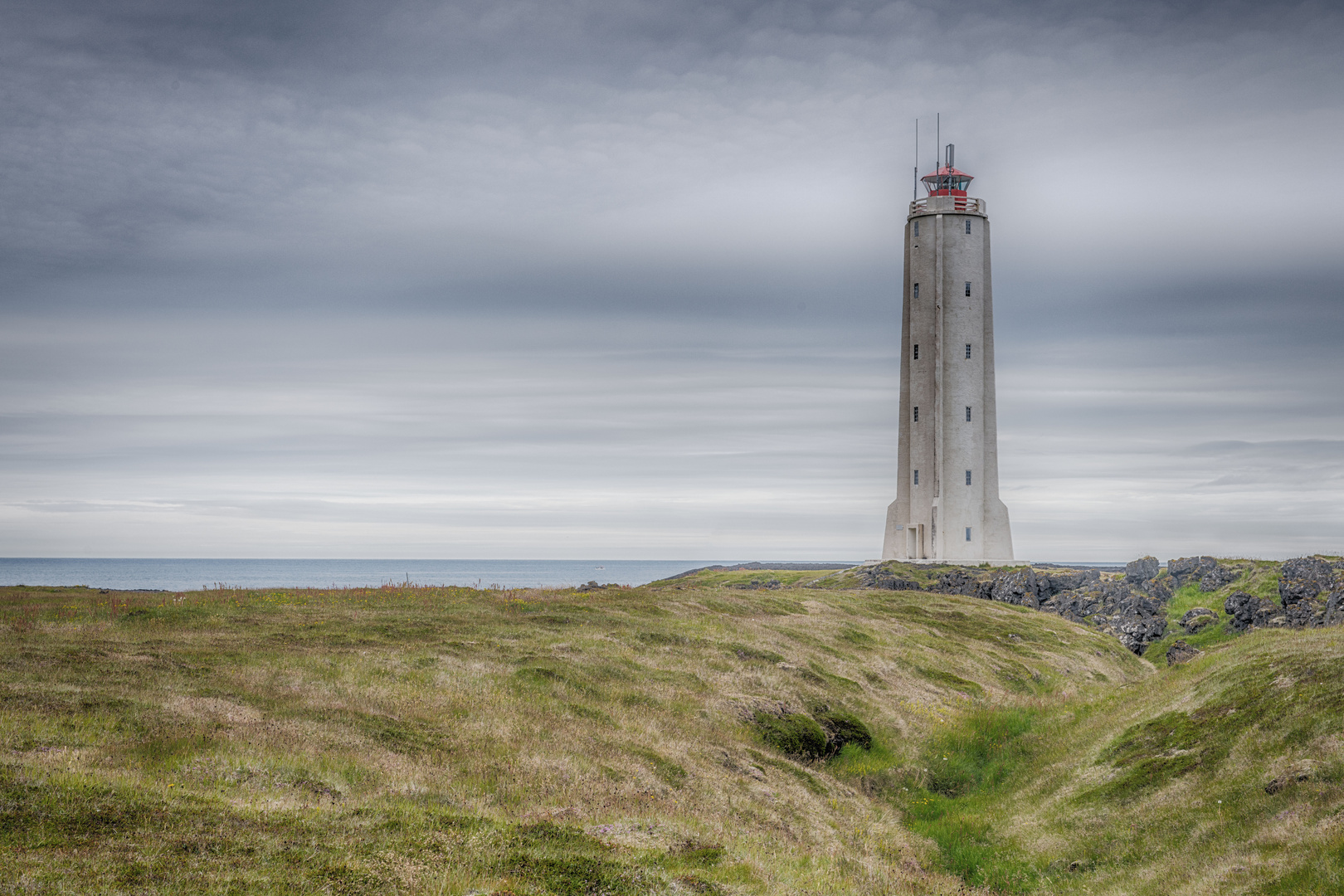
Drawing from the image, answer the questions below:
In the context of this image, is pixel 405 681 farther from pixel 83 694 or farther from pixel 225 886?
pixel 225 886

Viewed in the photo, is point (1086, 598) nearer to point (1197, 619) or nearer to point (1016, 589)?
point (1016, 589)

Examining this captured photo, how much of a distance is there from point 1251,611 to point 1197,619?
15.4 feet

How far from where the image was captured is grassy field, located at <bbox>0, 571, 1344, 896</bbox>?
1434 centimetres

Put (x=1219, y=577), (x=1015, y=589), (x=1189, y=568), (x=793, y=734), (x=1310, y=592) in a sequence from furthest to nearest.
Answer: (x=1015, y=589)
(x=1189, y=568)
(x=1219, y=577)
(x=1310, y=592)
(x=793, y=734)

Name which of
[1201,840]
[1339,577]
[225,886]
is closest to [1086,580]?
[1339,577]

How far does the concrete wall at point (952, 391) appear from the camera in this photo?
89.8 metres

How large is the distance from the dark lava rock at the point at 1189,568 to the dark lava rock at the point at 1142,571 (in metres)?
2.67

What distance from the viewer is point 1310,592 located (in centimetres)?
5456

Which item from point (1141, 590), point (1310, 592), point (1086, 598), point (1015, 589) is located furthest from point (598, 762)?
point (1086, 598)

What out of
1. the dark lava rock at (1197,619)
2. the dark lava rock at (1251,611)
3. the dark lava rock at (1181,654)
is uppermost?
the dark lava rock at (1251,611)

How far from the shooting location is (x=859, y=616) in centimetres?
5481

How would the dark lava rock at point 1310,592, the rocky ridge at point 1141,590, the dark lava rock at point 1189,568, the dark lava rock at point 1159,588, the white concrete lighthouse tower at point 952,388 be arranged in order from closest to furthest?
1. the dark lava rock at point 1310,592
2. the rocky ridge at point 1141,590
3. the dark lava rock at point 1189,568
4. the dark lava rock at point 1159,588
5. the white concrete lighthouse tower at point 952,388

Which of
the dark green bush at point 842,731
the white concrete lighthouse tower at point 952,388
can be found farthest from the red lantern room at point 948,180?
the dark green bush at point 842,731

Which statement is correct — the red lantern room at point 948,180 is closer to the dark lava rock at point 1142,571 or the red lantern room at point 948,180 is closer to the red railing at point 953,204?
the red railing at point 953,204
